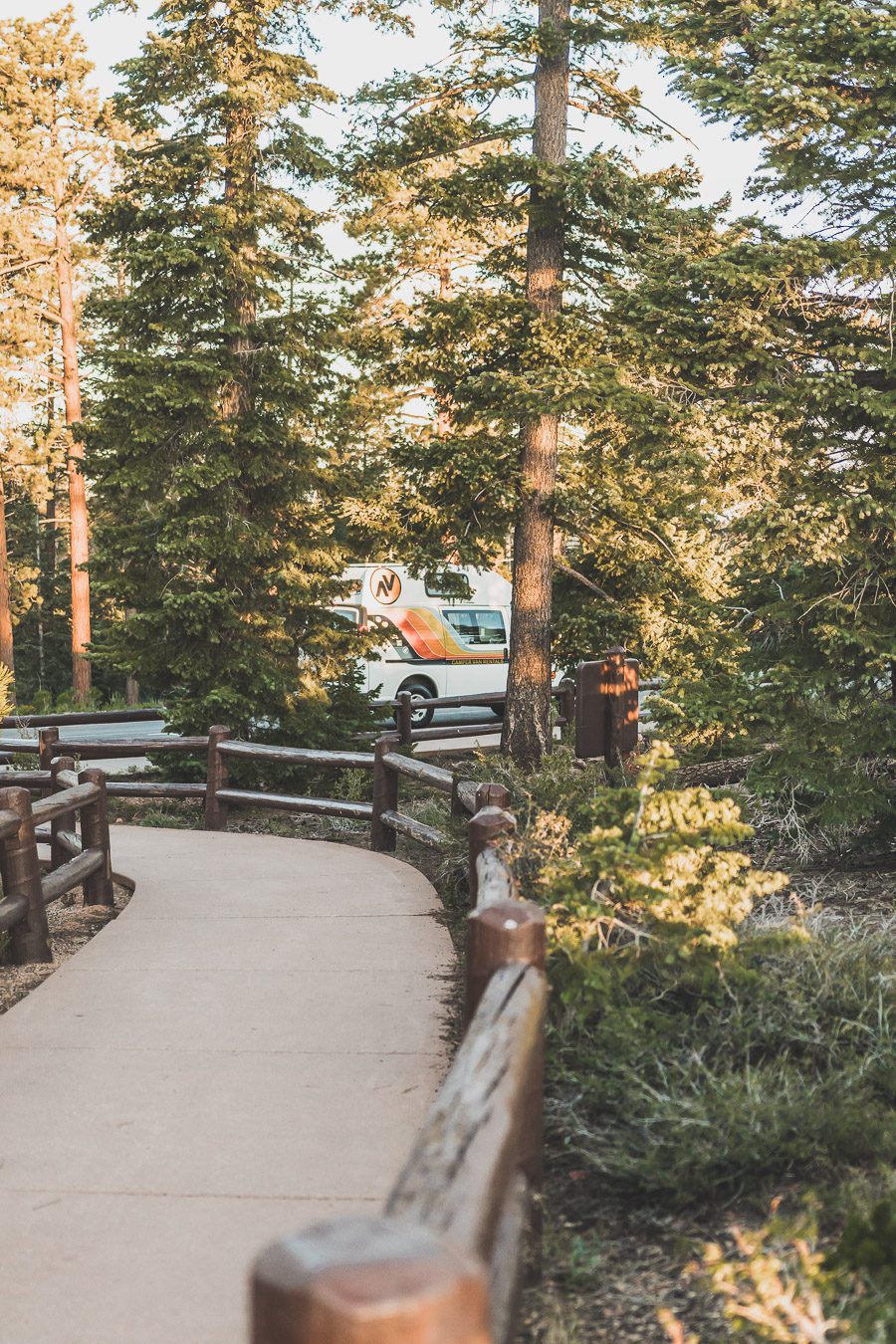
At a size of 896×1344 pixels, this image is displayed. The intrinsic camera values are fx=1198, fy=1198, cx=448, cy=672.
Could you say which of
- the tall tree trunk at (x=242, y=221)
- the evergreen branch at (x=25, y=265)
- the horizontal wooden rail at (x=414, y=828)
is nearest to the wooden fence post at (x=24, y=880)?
the horizontal wooden rail at (x=414, y=828)

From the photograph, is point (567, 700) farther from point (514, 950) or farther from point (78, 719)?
point (514, 950)

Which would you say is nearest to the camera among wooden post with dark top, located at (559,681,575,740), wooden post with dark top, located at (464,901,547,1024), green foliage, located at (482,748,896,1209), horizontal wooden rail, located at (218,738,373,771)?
wooden post with dark top, located at (464,901,547,1024)

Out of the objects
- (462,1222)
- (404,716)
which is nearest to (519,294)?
(404,716)

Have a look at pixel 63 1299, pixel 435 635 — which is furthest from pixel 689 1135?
pixel 435 635

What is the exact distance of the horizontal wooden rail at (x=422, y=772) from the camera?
8546 mm

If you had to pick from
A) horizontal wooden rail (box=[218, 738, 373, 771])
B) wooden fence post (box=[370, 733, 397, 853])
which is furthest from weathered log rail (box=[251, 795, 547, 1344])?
horizontal wooden rail (box=[218, 738, 373, 771])

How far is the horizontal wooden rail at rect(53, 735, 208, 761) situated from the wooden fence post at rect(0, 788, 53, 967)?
216 inches

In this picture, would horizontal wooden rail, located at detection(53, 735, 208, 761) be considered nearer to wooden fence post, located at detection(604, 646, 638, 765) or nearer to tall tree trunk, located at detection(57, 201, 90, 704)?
wooden fence post, located at detection(604, 646, 638, 765)

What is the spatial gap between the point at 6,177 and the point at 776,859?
25.6 m

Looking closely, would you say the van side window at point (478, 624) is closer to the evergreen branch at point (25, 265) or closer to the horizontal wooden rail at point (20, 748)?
the horizontal wooden rail at point (20, 748)

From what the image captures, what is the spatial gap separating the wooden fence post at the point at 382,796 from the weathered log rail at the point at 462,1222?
21.2 ft

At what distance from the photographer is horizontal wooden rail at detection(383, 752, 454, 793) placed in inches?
336

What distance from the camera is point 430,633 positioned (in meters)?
22.6

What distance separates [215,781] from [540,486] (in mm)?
5415
